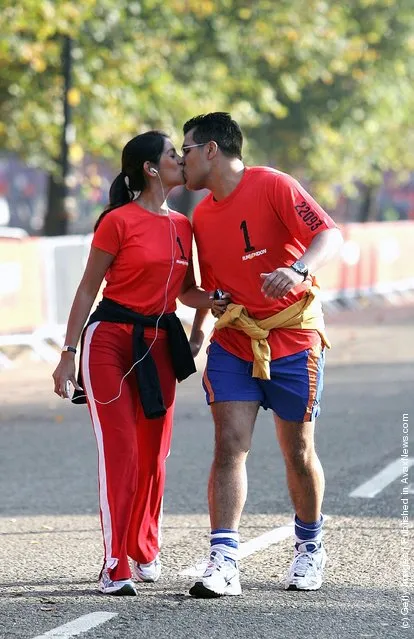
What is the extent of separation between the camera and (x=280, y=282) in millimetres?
5297

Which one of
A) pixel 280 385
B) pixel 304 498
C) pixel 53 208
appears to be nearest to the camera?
pixel 280 385

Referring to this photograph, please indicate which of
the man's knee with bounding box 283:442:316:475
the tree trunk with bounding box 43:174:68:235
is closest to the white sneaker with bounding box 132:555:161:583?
the man's knee with bounding box 283:442:316:475

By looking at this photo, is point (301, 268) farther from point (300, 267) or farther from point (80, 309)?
point (80, 309)

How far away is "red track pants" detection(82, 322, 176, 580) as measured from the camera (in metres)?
5.64

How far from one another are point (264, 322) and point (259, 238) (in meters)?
0.33

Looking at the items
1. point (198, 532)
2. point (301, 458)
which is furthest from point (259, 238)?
point (198, 532)

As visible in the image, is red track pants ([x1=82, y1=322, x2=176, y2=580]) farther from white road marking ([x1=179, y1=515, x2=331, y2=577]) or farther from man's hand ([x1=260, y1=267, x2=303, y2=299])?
man's hand ([x1=260, y1=267, x2=303, y2=299])

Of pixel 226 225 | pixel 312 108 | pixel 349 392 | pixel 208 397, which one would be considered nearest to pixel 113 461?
pixel 208 397

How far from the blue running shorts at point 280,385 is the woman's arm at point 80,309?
0.56 m

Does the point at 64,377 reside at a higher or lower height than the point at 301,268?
lower

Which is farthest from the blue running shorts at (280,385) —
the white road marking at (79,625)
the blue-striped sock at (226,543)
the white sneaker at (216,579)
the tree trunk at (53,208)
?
the tree trunk at (53,208)

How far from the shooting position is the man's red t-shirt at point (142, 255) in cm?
573

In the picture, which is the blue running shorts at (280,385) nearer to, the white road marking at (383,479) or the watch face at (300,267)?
the watch face at (300,267)

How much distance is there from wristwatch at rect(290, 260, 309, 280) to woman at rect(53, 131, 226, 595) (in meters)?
0.44
